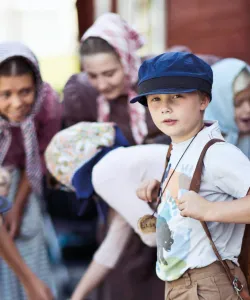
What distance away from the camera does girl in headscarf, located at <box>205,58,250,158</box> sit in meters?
2.86

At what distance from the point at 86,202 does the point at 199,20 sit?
1201 mm

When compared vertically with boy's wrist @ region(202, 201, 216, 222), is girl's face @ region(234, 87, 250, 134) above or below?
above

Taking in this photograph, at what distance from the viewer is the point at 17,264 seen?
9.95ft

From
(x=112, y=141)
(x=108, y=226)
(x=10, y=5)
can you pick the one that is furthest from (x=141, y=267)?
(x=10, y=5)

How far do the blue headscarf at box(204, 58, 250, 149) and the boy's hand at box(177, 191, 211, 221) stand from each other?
3.05 ft

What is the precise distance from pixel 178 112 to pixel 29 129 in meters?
1.16

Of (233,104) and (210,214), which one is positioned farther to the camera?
(233,104)

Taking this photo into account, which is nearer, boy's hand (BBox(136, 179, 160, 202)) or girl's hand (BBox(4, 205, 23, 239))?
boy's hand (BBox(136, 179, 160, 202))

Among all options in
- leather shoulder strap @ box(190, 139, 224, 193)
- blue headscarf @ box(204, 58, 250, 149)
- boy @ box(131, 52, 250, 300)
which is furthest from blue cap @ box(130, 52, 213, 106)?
blue headscarf @ box(204, 58, 250, 149)

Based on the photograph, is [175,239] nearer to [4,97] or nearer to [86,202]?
[86,202]

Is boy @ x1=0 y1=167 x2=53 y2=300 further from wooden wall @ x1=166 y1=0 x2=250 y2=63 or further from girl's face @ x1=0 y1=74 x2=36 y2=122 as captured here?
wooden wall @ x1=166 y1=0 x2=250 y2=63

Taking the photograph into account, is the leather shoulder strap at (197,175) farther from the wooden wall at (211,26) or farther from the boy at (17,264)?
the wooden wall at (211,26)

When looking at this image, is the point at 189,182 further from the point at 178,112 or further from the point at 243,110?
the point at 243,110

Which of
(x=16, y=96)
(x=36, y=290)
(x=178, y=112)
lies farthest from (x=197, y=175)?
(x=36, y=290)
